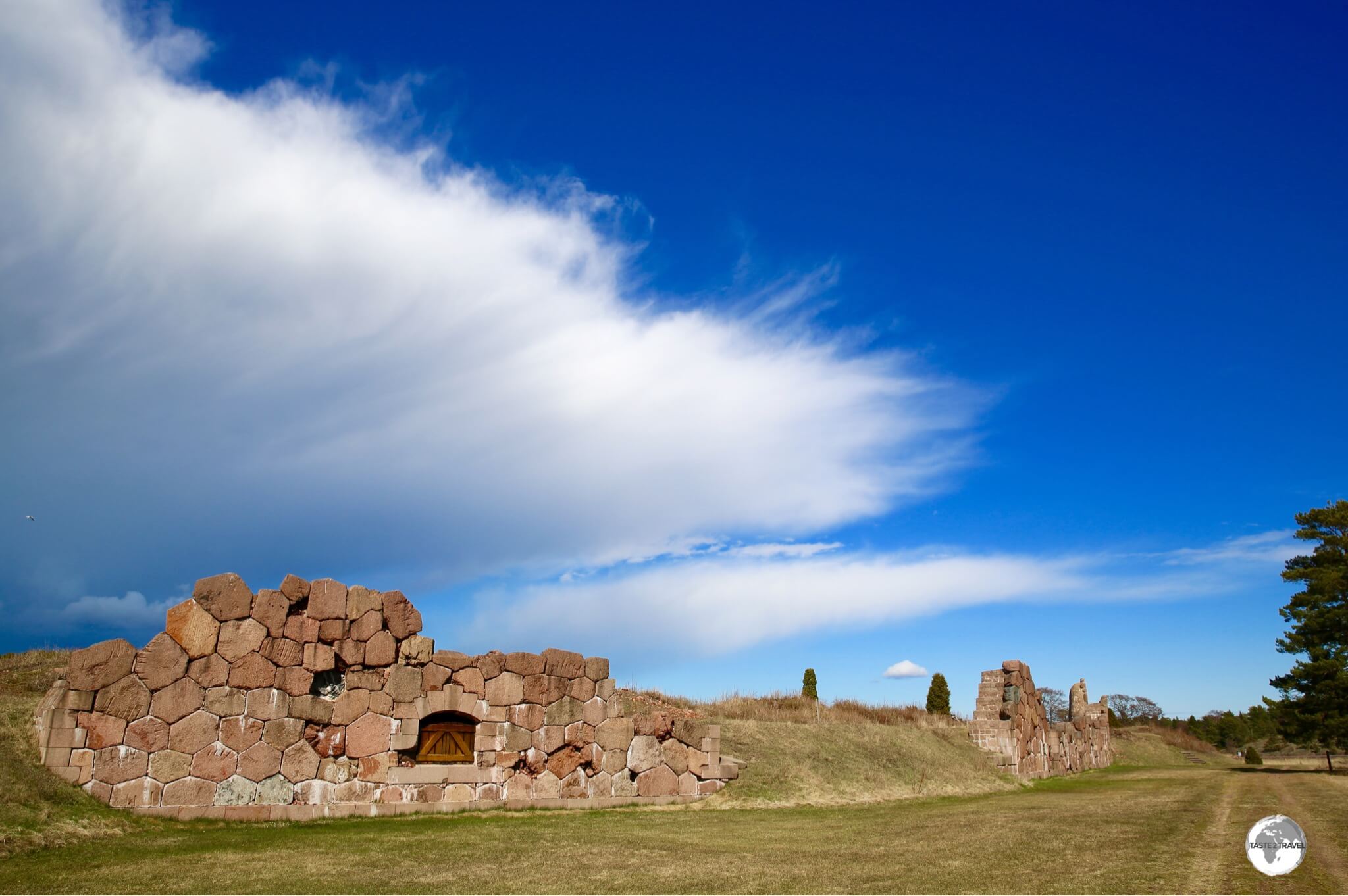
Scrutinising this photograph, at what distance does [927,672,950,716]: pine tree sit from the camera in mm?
43594

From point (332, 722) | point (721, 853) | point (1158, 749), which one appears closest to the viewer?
point (721, 853)

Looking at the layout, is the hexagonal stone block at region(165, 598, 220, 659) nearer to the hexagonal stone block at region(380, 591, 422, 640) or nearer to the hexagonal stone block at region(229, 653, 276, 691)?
the hexagonal stone block at region(229, 653, 276, 691)

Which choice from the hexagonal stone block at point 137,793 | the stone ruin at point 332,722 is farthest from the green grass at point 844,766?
the hexagonal stone block at point 137,793

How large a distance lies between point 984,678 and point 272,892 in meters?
28.8

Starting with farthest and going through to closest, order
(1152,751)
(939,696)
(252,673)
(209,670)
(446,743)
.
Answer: (1152,751), (939,696), (446,743), (252,673), (209,670)

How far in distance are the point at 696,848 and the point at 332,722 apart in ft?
26.9

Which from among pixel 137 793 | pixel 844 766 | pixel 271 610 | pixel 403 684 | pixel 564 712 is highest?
pixel 271 610

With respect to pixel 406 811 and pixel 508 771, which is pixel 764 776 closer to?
pixel 508 771

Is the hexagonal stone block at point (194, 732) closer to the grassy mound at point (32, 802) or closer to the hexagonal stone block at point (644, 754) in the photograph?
the grassy mound at point (32, 802)

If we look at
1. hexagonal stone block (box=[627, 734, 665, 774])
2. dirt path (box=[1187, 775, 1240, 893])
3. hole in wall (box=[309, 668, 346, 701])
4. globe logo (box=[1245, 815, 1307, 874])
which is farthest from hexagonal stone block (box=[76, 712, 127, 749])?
globe logo (box=[1245, 815, 1307, 874])

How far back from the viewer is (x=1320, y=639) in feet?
104

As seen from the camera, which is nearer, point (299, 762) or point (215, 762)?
point (215, 762)

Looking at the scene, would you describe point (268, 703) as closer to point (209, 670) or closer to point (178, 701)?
point (209, 670)

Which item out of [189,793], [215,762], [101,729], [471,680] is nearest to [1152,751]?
[471,680]
